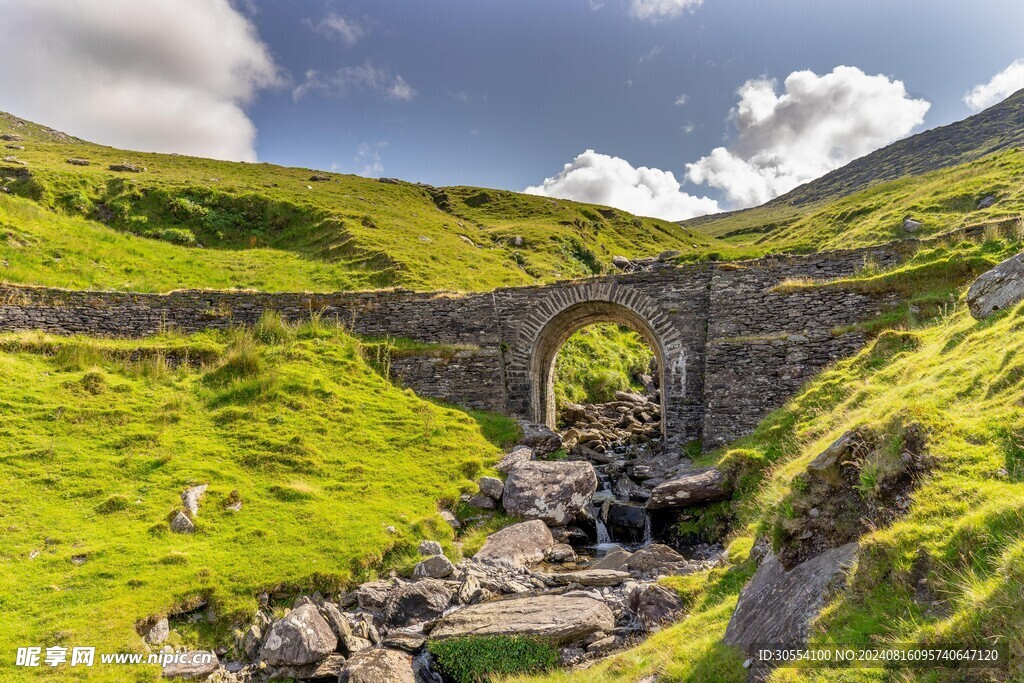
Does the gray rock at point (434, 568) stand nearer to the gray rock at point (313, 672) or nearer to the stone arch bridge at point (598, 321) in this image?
the gray rock at point (313, 672)

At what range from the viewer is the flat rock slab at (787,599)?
18.9 feet

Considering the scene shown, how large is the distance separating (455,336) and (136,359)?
41.1ft

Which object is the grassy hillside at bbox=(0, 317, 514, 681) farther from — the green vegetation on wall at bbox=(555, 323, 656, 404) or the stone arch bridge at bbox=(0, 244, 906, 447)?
the green vegetation on wall at bbox=(555, 323, 656, 404)

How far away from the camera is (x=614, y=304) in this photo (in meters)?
23.7

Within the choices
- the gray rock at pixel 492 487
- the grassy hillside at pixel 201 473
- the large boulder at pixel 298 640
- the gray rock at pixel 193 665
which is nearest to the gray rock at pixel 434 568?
the grassy hillside at pixel 201 473

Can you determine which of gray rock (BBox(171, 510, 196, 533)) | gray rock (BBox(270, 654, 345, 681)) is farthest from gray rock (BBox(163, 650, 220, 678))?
gray rock (BBox(171, 510, 196, 533))

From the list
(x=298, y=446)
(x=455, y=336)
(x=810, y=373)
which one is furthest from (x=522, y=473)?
(x=810, y=373)

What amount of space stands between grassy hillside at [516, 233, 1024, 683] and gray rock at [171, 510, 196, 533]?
9300 millimetres

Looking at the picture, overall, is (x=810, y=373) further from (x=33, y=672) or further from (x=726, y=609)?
(x=33, y=672)

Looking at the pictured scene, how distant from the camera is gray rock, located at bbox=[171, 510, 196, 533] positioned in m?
12.4

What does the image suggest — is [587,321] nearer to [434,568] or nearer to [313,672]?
[434,568]

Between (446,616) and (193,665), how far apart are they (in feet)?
14.9

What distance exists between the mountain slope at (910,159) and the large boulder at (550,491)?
91946 mm

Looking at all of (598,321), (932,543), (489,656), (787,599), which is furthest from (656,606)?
(598,321)
